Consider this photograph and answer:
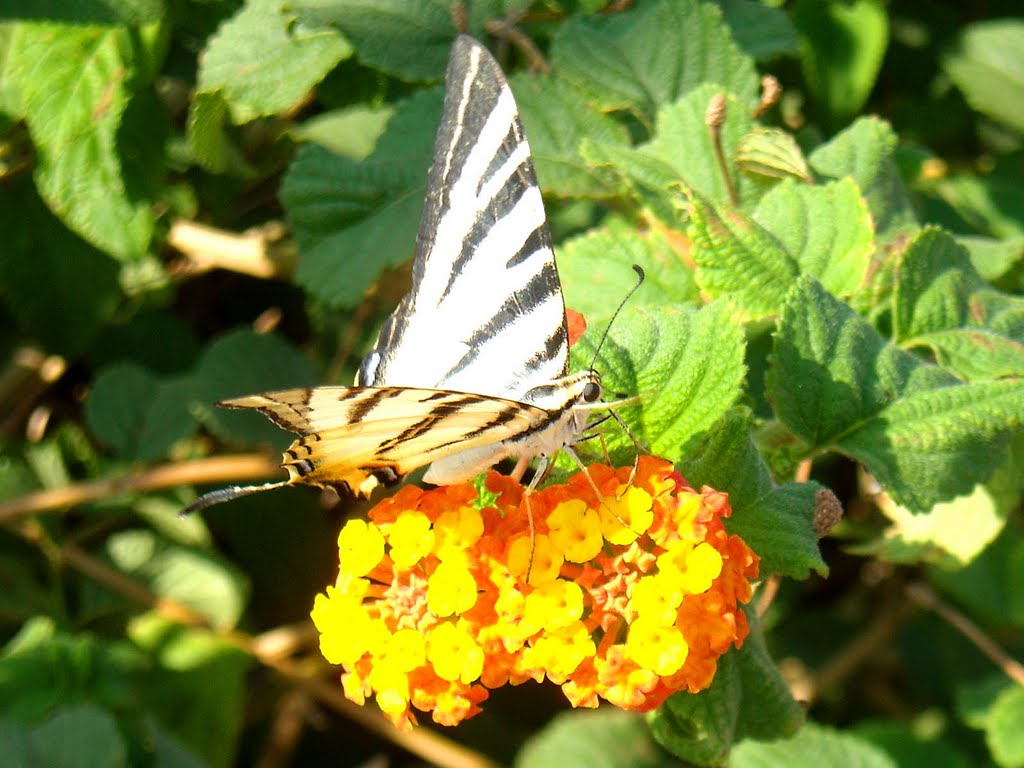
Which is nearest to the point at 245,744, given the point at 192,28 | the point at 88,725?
the point at 88,725

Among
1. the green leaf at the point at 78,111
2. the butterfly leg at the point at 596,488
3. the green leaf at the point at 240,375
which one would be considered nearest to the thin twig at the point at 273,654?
the green leaf at the point at 240,375

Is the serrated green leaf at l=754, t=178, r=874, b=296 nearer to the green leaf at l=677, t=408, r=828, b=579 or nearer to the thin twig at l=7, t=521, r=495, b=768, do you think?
the green leaf at l=677, t=408, r=828, b=579

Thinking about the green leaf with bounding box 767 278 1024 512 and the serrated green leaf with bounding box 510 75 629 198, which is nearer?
the green leaf with bounding box 767 278 1024 512

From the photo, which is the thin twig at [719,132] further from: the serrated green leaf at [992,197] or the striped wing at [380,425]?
the serrated green leaf at [992,197]

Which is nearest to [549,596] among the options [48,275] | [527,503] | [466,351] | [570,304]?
[527,503]

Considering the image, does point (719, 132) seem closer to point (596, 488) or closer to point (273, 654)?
point (596, 488)

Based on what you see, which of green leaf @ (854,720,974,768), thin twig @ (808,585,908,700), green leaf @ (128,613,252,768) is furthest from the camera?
thin twig @ (808,585,908,700)

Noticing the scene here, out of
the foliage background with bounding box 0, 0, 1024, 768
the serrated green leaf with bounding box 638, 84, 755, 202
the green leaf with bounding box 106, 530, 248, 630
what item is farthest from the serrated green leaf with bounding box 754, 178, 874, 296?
the green leaf with bounding box 106, 530, 248, 630
